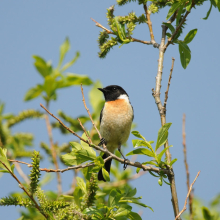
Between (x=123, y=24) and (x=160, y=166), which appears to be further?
(x=123, y=24)

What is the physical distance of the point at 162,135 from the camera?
280 cm

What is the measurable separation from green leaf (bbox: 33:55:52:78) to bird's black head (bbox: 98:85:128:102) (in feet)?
7.19

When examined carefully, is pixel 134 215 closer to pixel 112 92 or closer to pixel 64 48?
pixel 64 48

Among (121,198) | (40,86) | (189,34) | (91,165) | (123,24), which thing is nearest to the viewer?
(121,198)

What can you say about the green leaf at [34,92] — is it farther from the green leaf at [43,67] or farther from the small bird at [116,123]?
the small bird at [116,123]

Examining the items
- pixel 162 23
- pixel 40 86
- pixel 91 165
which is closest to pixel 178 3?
pixel 162 23

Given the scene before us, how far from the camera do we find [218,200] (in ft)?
9.18

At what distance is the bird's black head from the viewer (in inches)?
254

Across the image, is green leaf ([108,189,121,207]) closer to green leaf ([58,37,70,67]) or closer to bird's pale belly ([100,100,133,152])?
green leaf ([58,37,70,67])

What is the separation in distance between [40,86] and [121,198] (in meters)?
2.06

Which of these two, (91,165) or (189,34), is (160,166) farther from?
(189,34)

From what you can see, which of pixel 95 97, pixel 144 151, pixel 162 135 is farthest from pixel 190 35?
pixel 95 97

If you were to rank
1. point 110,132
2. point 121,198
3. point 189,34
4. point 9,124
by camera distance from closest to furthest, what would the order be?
point 121,198, point 189,34, point 9,124, point 110,132

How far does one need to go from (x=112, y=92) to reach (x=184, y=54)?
10.7 feet
